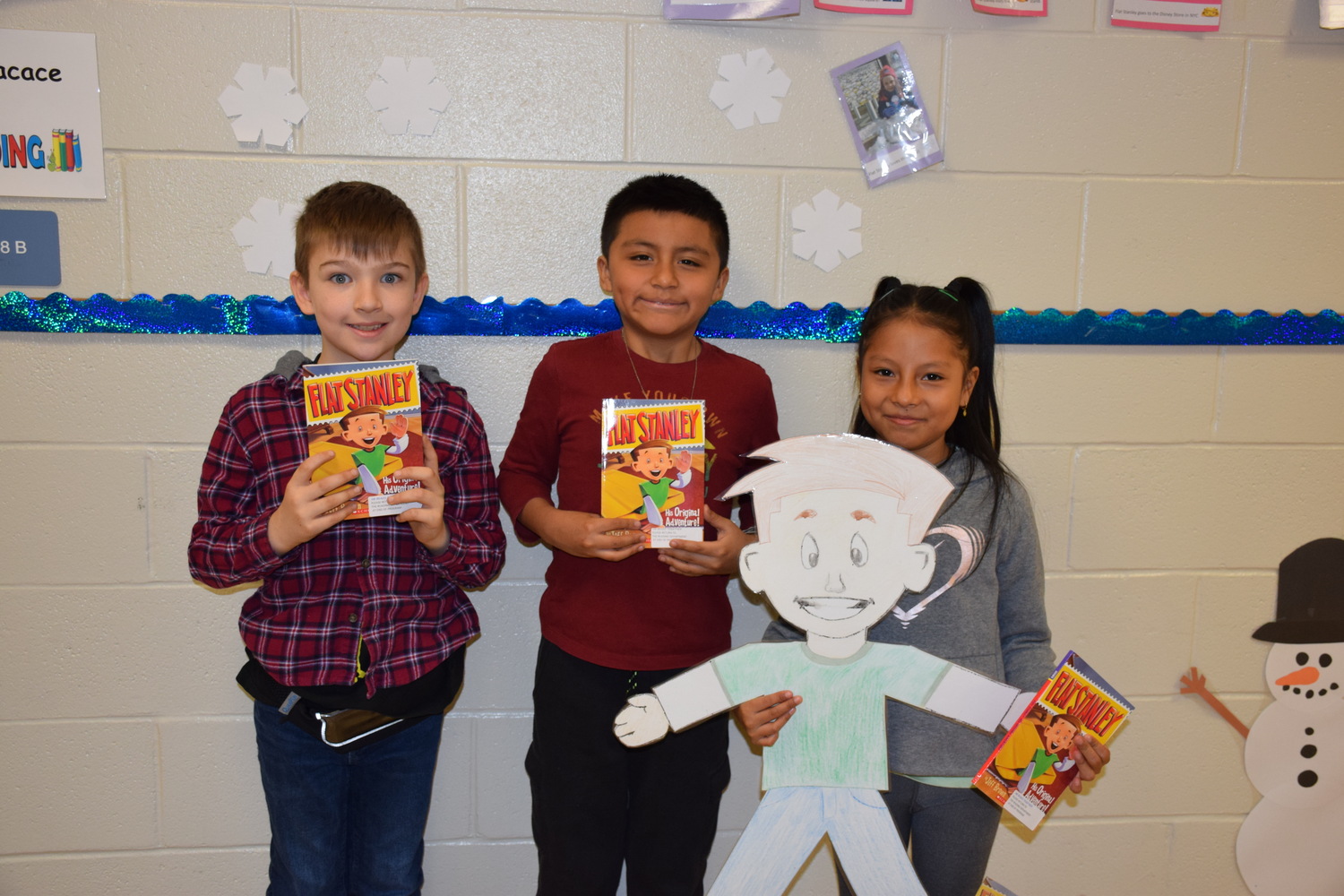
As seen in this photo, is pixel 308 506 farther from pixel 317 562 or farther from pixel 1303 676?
pixel 1303 676

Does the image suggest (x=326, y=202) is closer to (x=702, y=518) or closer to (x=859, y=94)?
(x=702, y=518)

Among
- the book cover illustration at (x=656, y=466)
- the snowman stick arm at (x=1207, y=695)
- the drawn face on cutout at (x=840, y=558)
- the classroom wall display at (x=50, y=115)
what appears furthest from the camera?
the snowman stick arm at (x=1207, y=695)

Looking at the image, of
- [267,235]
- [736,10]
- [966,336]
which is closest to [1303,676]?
[966,336]

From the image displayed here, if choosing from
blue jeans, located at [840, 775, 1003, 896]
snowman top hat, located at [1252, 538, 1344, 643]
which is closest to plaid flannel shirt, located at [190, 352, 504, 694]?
blue jeans, located at [840, 775, 1003, 896]

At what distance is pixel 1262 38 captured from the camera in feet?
5.48

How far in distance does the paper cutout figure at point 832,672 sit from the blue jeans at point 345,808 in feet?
1.55

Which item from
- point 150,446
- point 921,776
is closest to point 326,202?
point 150,446

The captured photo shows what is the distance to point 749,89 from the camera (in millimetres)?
1589

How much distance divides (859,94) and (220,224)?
1172 mm

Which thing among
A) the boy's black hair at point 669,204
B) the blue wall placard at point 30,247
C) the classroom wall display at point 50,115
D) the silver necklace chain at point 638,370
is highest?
the classroom wall display at point 50,115

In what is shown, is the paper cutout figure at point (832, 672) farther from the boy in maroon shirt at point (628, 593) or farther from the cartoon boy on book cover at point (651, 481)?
the boy in maroon shirt at point (628, 593)

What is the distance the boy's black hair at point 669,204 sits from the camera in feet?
4.65

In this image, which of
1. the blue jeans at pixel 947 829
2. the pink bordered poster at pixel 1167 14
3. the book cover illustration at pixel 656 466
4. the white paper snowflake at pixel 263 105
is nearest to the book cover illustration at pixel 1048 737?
the blue jeans at pixel 947 829

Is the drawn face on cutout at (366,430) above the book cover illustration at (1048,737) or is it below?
above
